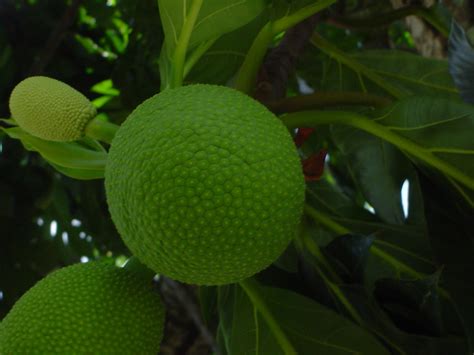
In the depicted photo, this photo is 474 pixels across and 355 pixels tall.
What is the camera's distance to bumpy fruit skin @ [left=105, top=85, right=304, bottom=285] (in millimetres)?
660

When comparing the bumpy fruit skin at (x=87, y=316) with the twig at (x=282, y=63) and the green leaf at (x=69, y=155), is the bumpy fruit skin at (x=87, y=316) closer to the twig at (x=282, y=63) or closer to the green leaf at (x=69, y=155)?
the green leaf at (x=69, y=155)

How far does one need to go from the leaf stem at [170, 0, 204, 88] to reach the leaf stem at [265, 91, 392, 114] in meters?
0.12

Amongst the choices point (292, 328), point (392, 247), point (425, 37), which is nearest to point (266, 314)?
point (292, 328)

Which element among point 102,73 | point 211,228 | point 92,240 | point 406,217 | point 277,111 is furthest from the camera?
point 92,240

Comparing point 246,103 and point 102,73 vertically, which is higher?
point 246,103

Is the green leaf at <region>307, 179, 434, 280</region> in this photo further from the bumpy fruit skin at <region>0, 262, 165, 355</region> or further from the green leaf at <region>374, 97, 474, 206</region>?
the bumpy fruit skin at <region>0, 262, 165, 355</region>

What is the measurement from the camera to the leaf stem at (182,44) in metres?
0.84

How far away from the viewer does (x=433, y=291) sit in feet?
2.44

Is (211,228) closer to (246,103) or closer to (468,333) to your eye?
(246,103)

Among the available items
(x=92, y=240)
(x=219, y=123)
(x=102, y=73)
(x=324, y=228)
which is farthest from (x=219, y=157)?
(x=92, y=240)

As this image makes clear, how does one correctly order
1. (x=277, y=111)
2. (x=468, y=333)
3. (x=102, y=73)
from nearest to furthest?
(x=468, y=333) < (x=277, y=111) < (x=102, y=73)

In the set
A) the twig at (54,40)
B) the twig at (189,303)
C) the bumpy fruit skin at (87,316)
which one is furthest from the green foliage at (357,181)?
the twig at (54,40)

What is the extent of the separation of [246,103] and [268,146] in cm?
7

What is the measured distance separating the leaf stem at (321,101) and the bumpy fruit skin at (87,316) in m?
0.28
